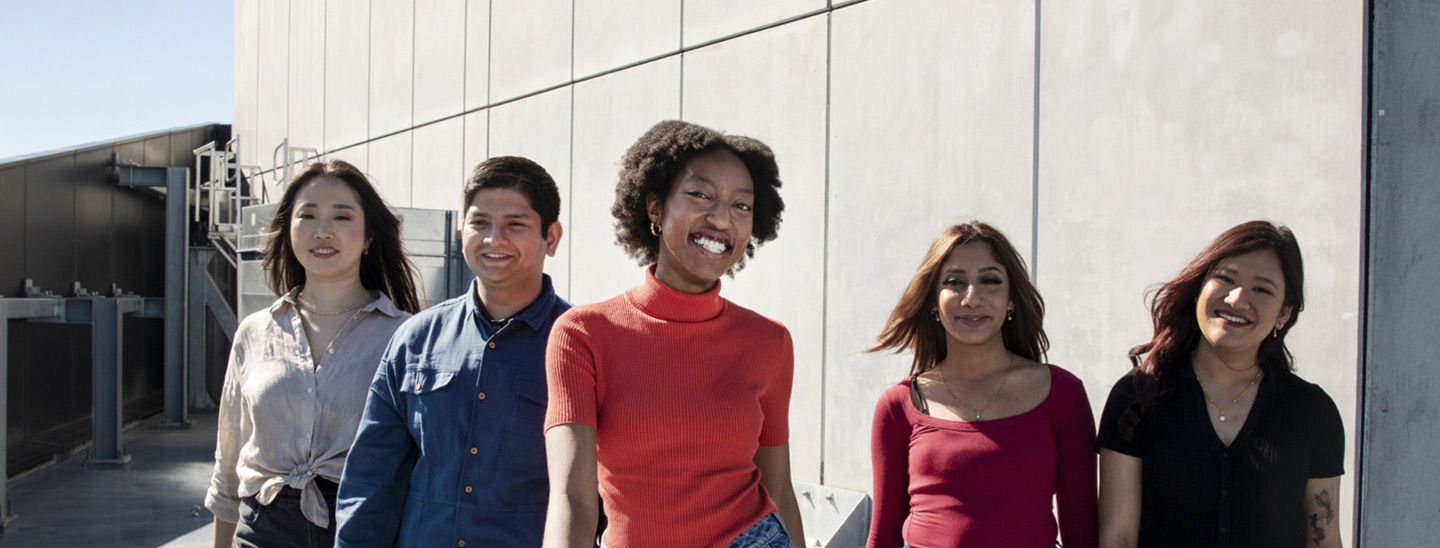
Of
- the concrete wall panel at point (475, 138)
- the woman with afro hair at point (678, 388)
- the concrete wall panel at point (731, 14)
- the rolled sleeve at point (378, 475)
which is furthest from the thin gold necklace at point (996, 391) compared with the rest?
the concrete wall panel at point (475, 138)

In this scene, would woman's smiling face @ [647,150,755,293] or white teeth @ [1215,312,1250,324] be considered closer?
woman's smiling face @ [647,150,755,293]

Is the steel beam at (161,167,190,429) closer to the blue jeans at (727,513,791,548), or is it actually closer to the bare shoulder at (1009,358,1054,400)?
the bare shoulder at (1009,358,1054,400)

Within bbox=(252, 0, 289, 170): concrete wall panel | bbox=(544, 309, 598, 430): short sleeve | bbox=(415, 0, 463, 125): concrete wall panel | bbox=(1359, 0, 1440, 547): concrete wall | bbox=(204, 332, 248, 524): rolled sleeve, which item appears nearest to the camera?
bbox=(544, 309, 598, 430): short sleeve

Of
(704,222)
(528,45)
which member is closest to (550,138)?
(528,45)

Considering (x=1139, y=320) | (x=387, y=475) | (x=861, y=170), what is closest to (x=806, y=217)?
(x=861, y=170)

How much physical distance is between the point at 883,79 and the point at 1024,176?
1.00m

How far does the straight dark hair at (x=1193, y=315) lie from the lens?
2.49 meters

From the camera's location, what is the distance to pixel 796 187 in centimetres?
549

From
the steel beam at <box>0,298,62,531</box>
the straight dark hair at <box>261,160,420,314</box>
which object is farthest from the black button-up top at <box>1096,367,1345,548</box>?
the steel beam at <box>0,298,62,531</box>

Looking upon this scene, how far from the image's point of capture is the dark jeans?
274 centimetres

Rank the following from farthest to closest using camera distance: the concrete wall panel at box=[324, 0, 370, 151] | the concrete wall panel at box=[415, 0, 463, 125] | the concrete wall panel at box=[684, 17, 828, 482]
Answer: the concrete wall panel at box=[324, 0, 370, 151]
the concrete wall panel at box=[415, 0, 463, 125]
the concrete wall panel at box=[684, 17, 828, 482]

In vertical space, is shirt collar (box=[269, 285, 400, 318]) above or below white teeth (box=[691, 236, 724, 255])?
below

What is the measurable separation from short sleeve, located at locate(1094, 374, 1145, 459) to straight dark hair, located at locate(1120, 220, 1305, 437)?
0.5 inches

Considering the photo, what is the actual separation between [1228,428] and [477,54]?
757 cm
